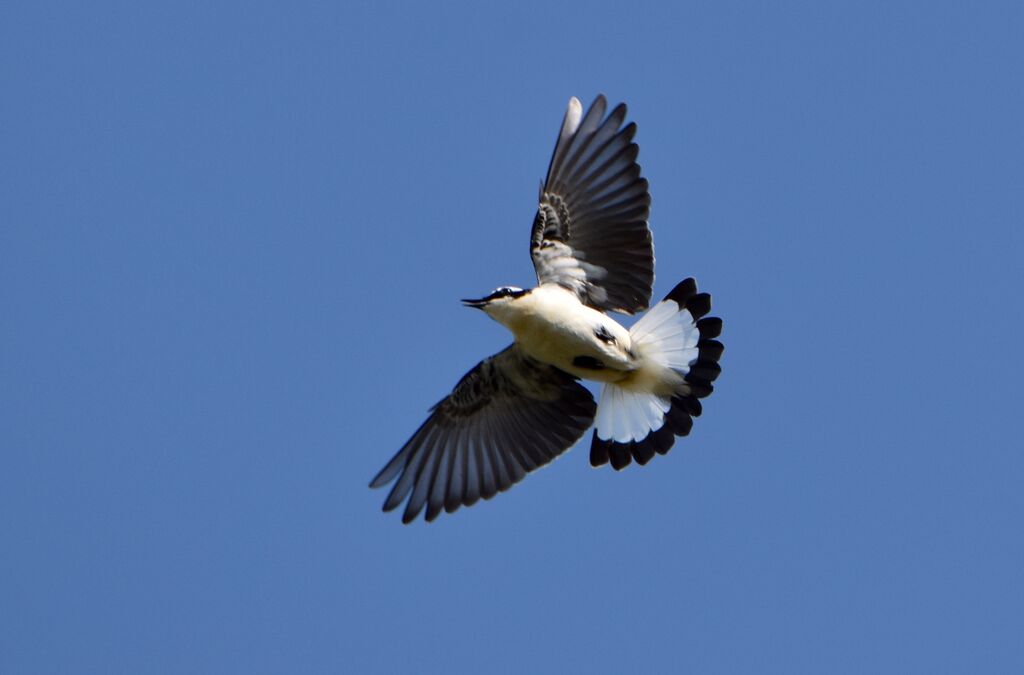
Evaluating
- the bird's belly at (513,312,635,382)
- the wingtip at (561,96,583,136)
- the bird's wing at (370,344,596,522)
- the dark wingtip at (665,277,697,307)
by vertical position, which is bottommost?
the bird's wing at (370,344,596,522)

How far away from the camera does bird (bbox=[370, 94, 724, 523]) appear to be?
1136 cm

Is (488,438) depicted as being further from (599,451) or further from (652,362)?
(652,362)

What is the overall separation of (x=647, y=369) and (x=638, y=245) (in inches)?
34.1

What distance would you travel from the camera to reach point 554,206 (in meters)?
11.8

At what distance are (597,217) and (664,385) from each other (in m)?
1.26

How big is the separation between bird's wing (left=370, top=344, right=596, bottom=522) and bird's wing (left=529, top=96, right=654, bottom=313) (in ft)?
2.49

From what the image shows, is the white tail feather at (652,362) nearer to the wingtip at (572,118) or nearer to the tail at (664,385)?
the tail at (664,385)

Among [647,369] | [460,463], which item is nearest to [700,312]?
[647,369]

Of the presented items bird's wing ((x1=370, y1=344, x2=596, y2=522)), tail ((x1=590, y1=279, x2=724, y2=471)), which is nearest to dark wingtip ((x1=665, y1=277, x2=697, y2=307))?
tail ((x1=590, y1=279, x2=724, y2=471))

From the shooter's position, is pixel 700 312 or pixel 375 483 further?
pixel 375 483

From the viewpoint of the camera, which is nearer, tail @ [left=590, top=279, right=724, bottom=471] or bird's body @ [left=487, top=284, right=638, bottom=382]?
bird's body @ [left=487, top=284, right=638, bottom=382]

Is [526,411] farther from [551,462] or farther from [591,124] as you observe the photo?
[591,124]

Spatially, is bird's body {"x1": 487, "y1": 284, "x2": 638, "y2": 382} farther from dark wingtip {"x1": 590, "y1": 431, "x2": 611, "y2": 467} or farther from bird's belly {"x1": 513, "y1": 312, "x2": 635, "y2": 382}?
dark wingtip {"x1": 590, "y1": 431, "x2": 611, "y2": 467}

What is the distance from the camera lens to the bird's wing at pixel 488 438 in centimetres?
1207
